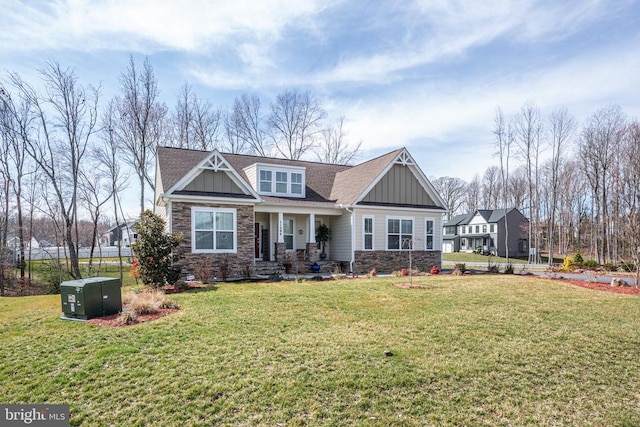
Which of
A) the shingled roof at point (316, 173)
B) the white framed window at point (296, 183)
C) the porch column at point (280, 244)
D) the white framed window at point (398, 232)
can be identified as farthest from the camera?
the white framed window at point (296, 183)

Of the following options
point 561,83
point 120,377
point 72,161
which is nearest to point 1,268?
point 72,161

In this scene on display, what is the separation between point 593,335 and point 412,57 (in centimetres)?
999

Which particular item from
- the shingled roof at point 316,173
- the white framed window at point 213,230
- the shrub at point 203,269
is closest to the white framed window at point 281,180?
the shingled roof at point 316,173

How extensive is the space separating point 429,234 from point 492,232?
3078 cm

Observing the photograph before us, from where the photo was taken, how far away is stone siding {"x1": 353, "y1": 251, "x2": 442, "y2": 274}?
57.6 ft

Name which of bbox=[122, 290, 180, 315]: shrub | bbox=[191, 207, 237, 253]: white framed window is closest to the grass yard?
bbox=[122, 290, 180, 315]: shrub

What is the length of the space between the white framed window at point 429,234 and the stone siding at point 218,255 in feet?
30.2

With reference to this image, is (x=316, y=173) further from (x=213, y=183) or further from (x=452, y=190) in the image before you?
(x=452, y=190)

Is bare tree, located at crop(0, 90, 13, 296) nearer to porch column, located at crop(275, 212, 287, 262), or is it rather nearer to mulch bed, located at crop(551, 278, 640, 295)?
porch column, located at crop(275, 212, 287, 262)

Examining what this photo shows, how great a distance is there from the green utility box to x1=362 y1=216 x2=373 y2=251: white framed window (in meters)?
11.5

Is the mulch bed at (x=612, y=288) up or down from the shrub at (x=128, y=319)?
down

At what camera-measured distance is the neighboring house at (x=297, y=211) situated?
48.1 ft

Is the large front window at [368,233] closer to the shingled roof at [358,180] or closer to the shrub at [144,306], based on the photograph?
the shingled roof at [358,180]

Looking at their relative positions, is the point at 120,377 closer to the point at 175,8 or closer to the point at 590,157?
the point at 175,8
